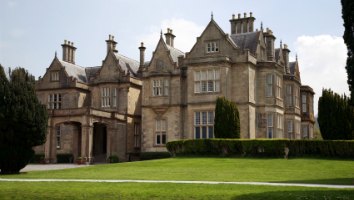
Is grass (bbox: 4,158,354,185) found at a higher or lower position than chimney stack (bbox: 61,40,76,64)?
lower

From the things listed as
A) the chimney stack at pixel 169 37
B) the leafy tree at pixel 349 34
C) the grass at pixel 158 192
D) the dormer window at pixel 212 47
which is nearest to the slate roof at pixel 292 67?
the dormer window at pixel 212 47

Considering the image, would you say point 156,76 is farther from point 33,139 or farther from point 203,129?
point 33,139

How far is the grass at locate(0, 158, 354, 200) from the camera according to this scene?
53.2 feet

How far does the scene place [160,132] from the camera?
4325cm

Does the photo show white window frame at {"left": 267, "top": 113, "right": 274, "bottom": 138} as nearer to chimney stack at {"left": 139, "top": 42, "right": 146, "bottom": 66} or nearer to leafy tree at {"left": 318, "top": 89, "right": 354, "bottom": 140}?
leafy tree at {"left": 318, "top": 89, "right": 354, "bottom": 140}

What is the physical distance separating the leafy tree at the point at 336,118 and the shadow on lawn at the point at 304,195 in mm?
20340

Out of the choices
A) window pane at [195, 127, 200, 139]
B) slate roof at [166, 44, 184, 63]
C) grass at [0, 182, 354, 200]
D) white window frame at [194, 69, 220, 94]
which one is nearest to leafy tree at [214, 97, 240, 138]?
white window frame at [194, 69, 220, 94]

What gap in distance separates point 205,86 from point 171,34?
995 centimetres

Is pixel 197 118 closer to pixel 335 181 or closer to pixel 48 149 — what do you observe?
pixel 48 149

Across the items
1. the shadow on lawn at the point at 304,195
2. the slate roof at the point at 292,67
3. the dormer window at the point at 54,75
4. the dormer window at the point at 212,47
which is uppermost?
the dormer window at the point at 212,47

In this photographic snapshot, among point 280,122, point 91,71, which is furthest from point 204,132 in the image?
point 91,71

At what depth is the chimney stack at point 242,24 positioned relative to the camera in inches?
1770

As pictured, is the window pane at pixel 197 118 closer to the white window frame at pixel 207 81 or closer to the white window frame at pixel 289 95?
the white window frame at pixel 207 81

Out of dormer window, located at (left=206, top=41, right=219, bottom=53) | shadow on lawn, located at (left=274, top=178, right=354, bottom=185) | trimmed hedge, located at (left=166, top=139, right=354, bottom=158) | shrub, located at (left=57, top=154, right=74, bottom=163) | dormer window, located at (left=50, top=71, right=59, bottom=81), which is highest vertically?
dormer window, located at (left=206, top=41, right=219, bottom=53)
